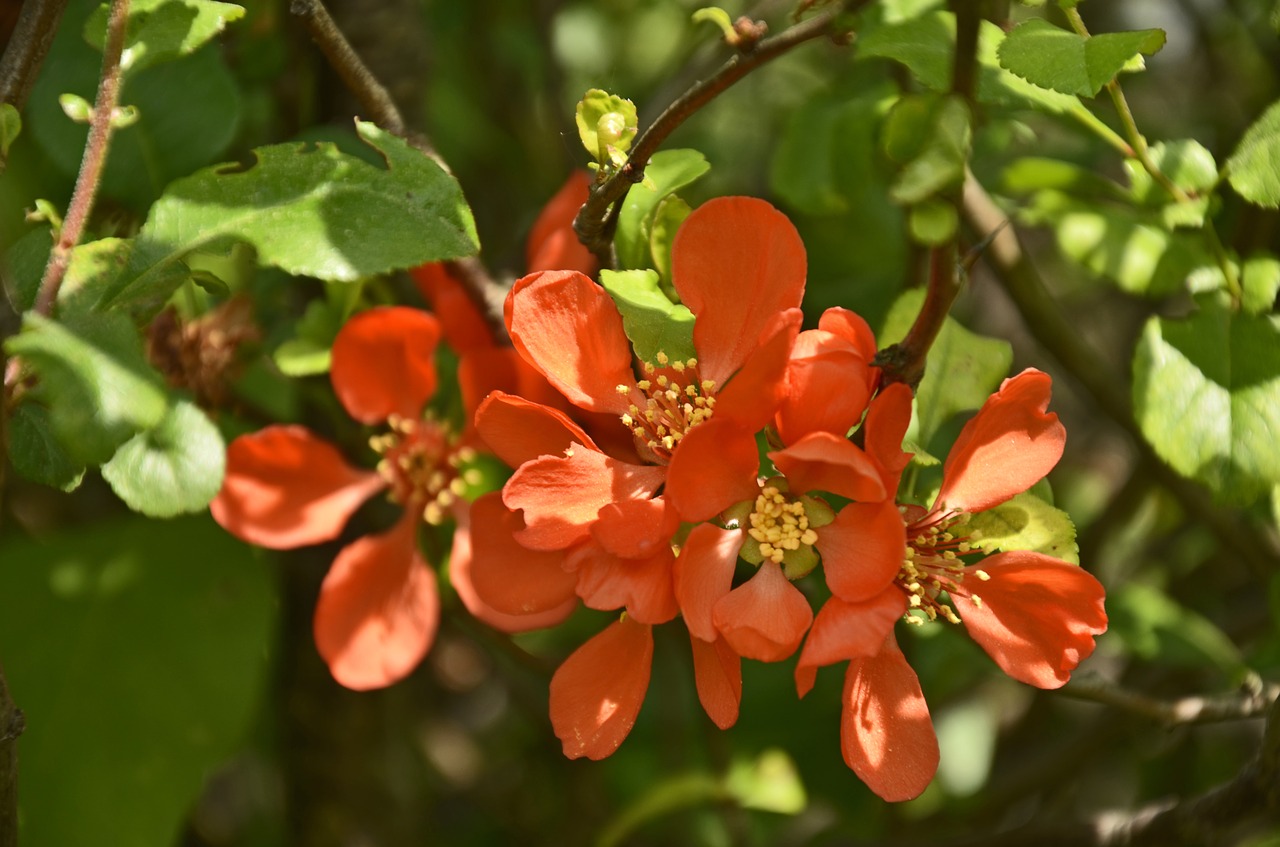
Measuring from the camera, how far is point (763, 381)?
0.62m

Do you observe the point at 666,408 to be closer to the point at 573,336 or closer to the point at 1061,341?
the point at 573,336

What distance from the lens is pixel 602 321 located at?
71 centimetres

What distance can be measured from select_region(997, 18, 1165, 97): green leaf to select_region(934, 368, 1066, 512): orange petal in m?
0.18

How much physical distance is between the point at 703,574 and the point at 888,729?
15cm

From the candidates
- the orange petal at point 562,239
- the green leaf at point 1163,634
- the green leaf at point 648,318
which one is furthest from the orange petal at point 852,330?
the green leaf at point 1163,634

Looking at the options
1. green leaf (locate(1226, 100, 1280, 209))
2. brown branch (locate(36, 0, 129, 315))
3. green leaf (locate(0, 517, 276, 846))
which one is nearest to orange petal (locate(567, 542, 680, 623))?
brown branch (locate(36, 0, 129, 315))

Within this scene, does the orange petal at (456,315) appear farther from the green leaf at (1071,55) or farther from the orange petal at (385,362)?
the green leaf at (1071,55)

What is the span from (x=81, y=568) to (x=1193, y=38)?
1.61m

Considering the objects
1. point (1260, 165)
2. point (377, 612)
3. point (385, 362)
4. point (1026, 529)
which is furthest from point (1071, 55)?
point (377, 612)

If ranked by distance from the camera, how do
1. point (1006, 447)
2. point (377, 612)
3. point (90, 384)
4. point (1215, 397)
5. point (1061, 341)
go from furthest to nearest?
point (1061, 341) → point (377, 612) → point (1215, 397) → point (1006, 447) → point (90, 384)

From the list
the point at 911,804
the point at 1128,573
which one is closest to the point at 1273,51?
the point at 1128,573

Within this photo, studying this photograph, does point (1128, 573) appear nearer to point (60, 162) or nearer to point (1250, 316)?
point (1250, 316)

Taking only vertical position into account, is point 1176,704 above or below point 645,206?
below

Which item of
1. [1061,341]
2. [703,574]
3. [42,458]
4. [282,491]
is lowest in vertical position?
[1061,341]
